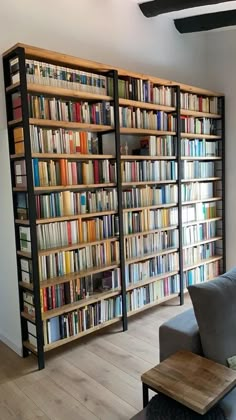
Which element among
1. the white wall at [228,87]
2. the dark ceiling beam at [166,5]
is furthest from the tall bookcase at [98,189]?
the dark ceiling beam at [166,5]

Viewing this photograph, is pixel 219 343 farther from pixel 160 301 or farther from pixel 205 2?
pixel 205 2

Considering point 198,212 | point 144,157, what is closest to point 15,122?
point 144,157

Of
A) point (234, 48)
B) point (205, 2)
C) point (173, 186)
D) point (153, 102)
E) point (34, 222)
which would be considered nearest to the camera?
point (34, 222)

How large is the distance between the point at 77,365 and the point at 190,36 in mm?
3809

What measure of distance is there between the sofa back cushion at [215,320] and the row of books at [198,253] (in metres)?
1.98

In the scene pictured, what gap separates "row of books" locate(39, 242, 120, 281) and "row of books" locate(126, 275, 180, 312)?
0.46m

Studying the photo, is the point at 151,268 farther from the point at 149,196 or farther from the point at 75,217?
the point at 75,217

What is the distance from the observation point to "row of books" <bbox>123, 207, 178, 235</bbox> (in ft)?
10.6

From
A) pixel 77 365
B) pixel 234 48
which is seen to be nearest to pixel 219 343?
pixel 77 365

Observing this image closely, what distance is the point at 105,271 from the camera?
312 cm

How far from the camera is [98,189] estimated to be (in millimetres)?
3037

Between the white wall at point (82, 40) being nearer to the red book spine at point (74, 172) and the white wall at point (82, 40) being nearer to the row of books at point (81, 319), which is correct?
the row of books at point (81, 319)

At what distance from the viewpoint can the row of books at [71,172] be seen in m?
2.58

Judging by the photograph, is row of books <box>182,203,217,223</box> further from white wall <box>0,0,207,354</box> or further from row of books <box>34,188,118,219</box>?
white wall <box>0,0,207,354</box>
